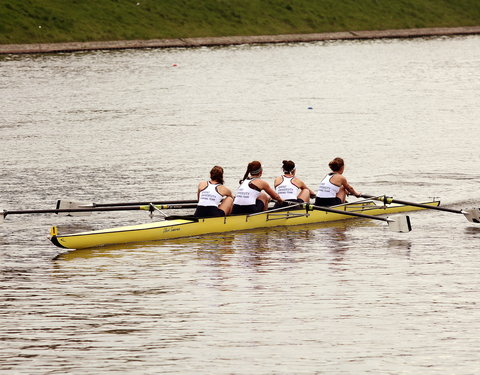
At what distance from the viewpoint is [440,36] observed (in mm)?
122562

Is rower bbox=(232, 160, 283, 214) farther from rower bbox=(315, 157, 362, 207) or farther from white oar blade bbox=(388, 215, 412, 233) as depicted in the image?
white oar blade bbox=(388, 215, 412, 233)

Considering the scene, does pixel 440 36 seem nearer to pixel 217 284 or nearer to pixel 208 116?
pixel 208 116

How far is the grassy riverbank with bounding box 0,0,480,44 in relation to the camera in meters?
99.9

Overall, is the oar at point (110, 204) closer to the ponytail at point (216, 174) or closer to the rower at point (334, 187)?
the ponytail at point (216, 174)

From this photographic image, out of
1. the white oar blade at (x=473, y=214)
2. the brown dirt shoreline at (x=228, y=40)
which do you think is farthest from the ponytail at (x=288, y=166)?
the brown dirt shoreline at (x=228, y=40)

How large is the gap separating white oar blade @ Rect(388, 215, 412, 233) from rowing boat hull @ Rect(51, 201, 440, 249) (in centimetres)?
203

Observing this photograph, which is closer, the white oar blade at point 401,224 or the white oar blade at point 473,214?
the white oar blade at point 401,224

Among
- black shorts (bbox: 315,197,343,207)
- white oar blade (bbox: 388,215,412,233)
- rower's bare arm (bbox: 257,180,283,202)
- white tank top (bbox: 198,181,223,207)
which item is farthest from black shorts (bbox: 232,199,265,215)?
white oar blade (bbox: 388,215,412,233)

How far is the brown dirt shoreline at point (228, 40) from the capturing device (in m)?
97.2

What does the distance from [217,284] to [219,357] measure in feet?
17.5

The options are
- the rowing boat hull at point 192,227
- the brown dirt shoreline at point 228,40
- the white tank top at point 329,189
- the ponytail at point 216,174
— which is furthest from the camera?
the brown dirt shoreline at point 228,40

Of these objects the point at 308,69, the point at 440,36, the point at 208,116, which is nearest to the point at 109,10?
the point at 308,69

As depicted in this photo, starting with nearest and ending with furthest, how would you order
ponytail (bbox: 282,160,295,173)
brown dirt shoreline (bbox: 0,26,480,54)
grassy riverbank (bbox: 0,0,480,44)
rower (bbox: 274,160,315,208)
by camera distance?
ponytail (bbox: 282,160,295,173), rower (bbox: 274,160,315,208), brown dirt shoreline (bbox: 0,26,480,54), grassy riverbank (bbox: 0,0,480,44)

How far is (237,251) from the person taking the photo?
1099 inches
